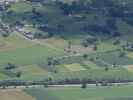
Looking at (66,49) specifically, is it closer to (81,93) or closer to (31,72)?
(31,72)

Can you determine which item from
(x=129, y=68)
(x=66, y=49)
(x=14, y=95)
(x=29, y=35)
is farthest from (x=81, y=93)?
(x=29, y=35)

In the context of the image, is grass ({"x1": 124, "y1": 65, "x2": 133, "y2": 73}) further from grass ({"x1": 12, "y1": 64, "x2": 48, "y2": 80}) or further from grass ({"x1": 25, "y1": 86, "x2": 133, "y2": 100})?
grass ({"x1": 12, "y1": 64, "x2": 48, "y2": 80})

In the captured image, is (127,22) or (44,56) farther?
(127,22)

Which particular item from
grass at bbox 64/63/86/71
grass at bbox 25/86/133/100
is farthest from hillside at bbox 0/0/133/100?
grass at bbox 64/63/86/71

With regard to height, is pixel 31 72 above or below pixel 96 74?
above

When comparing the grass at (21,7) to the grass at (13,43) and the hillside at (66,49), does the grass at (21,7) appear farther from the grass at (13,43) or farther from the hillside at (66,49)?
the grass at (13,43)

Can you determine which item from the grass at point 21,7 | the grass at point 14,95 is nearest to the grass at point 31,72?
the grass at point 14,95

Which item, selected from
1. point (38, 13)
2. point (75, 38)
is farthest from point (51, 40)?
point (38, 13)

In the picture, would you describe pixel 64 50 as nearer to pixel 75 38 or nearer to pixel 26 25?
pixel 75 38

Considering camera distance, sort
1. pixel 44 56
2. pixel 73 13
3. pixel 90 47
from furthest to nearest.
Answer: pixel 73 13 < pixel 90 47 < pixel 44 56
